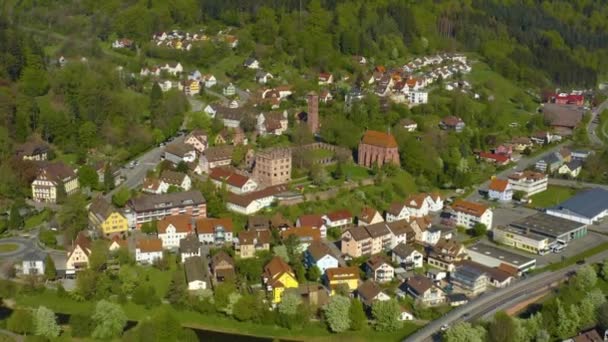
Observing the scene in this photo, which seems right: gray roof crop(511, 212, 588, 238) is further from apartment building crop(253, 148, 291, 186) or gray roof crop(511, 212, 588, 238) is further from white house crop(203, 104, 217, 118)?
white house crop(203, 104, 217, 118)

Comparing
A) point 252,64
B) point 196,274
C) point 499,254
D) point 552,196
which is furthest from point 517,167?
point 196,274

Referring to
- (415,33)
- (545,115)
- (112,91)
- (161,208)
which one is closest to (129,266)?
(161,208)

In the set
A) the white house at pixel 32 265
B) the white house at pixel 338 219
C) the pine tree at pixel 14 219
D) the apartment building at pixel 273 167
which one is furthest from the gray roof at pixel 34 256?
the white house at pixel 338 219

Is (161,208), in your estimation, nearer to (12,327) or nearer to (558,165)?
(12,327)

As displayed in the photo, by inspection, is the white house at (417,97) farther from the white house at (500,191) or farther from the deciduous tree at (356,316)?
the deciduous tree at (356,316)

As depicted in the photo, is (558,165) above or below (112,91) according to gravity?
below

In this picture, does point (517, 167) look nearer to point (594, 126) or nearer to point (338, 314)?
point (594, 126)
